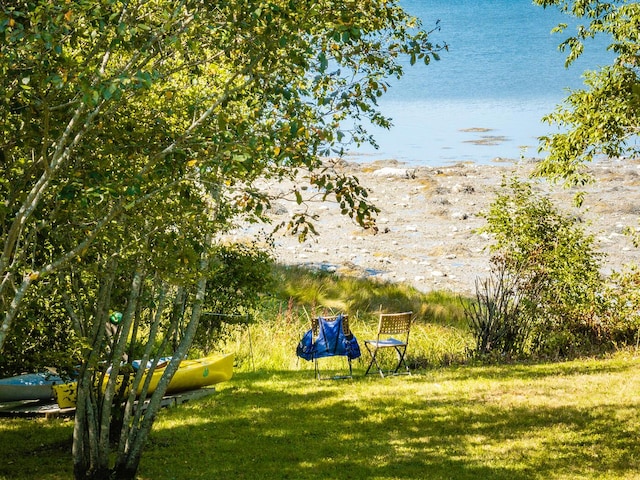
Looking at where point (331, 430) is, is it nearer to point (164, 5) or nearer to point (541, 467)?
point (541, 467)

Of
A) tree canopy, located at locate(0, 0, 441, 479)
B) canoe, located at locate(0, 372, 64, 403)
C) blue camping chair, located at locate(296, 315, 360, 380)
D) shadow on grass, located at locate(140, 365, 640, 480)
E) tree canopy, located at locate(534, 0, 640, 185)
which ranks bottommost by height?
shadow on grass, located at locate(140, 365, 640, 480)

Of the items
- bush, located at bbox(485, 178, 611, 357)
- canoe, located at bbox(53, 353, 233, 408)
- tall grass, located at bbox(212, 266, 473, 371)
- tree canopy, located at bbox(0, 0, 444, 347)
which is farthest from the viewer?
tall grass, located at bbox(212, 266, 473, 371)

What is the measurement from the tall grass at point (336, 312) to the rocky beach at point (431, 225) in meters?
3.69

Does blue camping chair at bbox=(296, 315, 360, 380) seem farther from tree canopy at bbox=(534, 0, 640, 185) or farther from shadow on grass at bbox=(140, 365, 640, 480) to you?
tree canopy at bbox=(534, 0, 640, 185)

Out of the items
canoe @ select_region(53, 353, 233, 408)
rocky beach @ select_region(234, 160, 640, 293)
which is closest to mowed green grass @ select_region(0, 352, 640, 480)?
canoe @ select_region(53, 353, 233, 408)

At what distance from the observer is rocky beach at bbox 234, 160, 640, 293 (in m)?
30.6

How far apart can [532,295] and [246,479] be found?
30.3 feet

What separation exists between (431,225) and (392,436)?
27.7 m

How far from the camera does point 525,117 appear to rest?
3049 inches

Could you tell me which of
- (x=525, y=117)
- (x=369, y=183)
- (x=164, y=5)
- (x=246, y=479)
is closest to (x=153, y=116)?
(x=164, y=5)

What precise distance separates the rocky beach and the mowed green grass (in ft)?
39.8

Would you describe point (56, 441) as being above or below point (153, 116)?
below

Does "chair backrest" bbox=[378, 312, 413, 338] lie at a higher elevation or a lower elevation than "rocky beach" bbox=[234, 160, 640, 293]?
lower

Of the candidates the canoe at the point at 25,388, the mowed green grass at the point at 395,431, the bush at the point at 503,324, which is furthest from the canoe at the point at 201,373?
the bush at the point at 503,324
